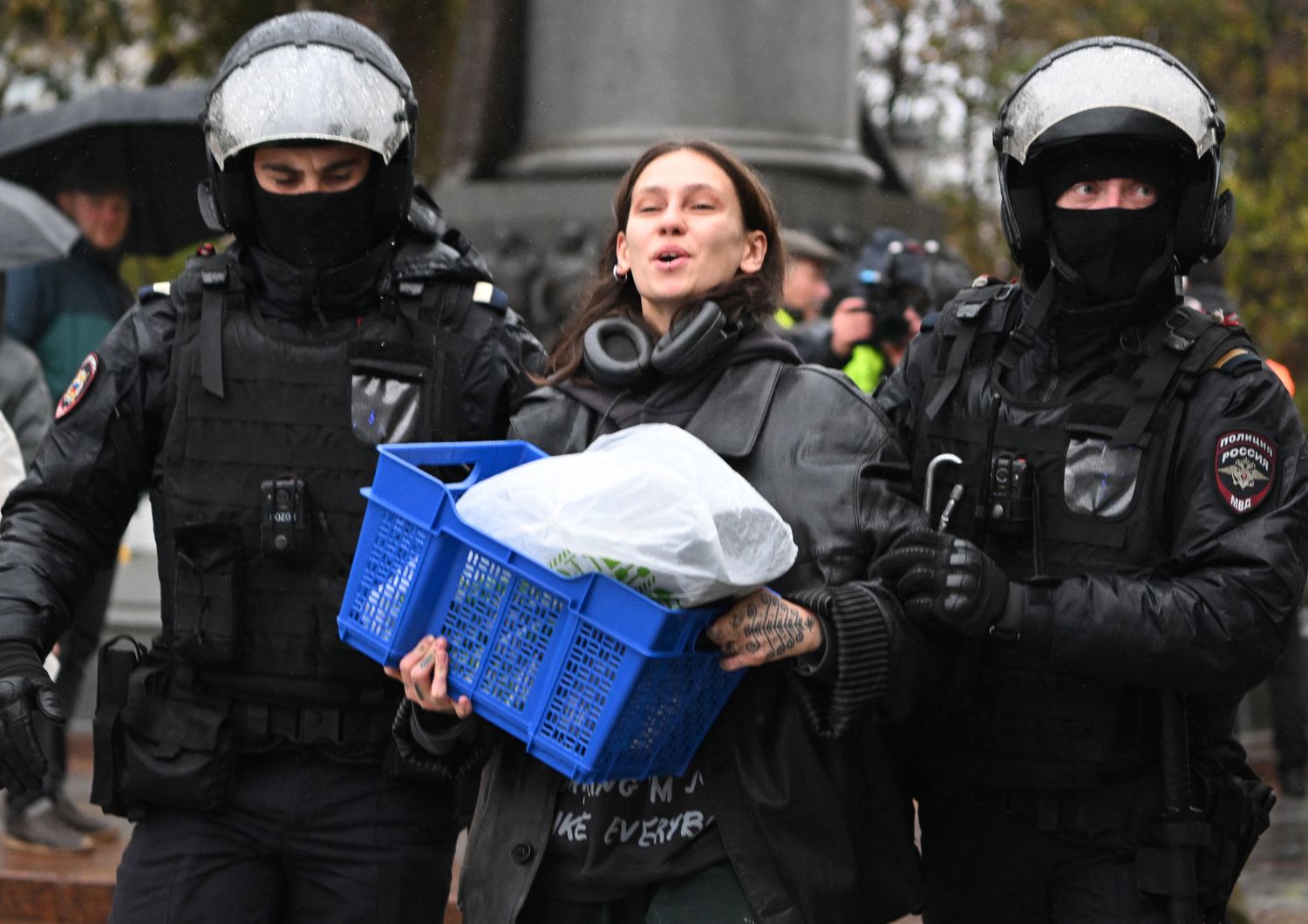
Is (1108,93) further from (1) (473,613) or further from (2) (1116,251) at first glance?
(1) (473,613)

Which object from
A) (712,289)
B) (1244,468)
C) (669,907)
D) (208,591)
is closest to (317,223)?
(208,591)

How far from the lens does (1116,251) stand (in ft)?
11.7

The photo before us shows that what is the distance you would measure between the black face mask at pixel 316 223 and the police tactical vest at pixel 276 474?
4.8 inches

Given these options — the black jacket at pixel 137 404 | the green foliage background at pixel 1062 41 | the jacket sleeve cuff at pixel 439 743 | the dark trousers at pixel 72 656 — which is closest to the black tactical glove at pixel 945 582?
the jacket sleeve cuff at pixel 439 743

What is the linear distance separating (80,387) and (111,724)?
646mm

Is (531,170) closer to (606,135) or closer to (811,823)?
(606,135)

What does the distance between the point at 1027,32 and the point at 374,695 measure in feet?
60.3

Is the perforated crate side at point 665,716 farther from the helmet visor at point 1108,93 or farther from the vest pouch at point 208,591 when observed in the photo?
the helmet visor at point 1108,93

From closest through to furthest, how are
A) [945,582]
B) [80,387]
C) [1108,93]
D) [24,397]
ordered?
[945,582] → [1108,93] → [80,387] → [24,397]

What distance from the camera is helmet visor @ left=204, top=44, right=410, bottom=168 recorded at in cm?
373

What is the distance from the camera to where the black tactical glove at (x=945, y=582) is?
317 centimetres

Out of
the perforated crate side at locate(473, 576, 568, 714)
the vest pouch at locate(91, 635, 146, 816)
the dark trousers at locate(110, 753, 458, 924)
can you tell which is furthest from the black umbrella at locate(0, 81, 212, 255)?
the perforated crate side at locate(473, 576, 568, 714)

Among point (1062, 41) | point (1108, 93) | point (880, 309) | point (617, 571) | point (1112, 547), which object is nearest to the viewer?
point (617, 571)

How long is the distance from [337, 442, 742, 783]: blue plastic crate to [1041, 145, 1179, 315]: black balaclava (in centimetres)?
98
